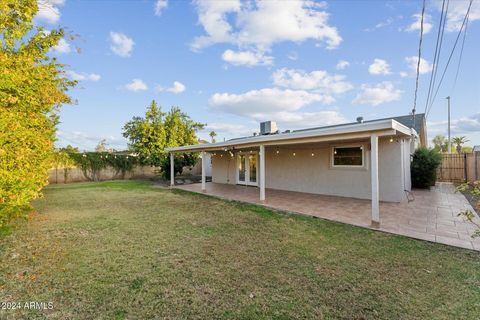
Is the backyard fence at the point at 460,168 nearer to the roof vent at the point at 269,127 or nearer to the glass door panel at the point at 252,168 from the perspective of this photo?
the roof vent at the point at 269,127

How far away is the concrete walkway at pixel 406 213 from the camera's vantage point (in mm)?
4547

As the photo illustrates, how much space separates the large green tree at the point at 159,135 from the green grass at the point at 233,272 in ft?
35.0

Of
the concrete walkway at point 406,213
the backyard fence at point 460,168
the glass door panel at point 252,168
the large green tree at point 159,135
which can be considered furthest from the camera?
the large green tree at point 159,135

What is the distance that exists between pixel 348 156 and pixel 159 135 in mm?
12595

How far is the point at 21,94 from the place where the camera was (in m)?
3.95

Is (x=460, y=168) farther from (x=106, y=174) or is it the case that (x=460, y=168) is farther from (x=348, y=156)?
(x=106, y=174)

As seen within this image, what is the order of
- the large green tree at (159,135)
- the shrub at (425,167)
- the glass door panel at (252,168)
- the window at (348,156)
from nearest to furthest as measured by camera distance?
the window at (348,156)
the shrub at (425,167)
the glass door panel at (252,168)
the large green tree at (159,135)

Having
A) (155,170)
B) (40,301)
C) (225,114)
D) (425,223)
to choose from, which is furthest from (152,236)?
(225,114)

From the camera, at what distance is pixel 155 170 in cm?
1855

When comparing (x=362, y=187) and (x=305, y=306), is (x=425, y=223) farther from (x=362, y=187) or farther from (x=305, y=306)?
(x=305, y=306)

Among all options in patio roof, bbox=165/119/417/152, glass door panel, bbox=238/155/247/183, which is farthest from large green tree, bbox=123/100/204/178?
patio roof, bbox=165/119/417/152

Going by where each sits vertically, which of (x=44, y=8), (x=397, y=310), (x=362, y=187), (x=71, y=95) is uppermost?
(x=44, y=8)

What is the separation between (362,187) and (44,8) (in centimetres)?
1015

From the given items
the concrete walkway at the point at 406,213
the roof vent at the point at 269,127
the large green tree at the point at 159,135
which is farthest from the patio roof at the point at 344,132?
the large green tree at the point at 159,135
